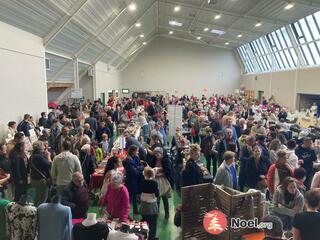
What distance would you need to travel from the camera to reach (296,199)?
3930mm

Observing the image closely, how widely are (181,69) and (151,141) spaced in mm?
22118

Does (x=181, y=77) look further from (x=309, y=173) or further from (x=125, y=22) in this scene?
(x=309, y=173)

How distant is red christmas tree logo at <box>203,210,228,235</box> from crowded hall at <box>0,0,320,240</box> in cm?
4

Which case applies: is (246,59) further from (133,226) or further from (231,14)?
(133,226)

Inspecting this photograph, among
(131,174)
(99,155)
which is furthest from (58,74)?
(131,174)

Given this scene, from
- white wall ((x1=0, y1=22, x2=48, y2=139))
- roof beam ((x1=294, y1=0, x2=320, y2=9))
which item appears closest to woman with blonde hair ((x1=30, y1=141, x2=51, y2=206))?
white wall ((x1=0, y1=22, x2=48, y2=139))

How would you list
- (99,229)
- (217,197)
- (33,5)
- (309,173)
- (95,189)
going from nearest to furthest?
(99,229), (217,197), (309,173), (95,189), (33,5)

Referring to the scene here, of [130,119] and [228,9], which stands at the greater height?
[228,9]

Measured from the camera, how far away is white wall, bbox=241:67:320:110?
49.4ft

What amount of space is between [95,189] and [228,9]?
39.6 ft

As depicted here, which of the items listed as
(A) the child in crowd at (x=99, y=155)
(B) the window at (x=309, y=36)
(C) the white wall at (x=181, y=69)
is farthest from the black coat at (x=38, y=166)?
(C) the white wall at (x=181, y=69)

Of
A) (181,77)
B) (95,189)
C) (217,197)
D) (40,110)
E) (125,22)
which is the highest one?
(125,22)

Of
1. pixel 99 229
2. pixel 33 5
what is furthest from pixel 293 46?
pixel 99 229

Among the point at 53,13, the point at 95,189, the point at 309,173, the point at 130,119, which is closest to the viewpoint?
the point at 309,173
